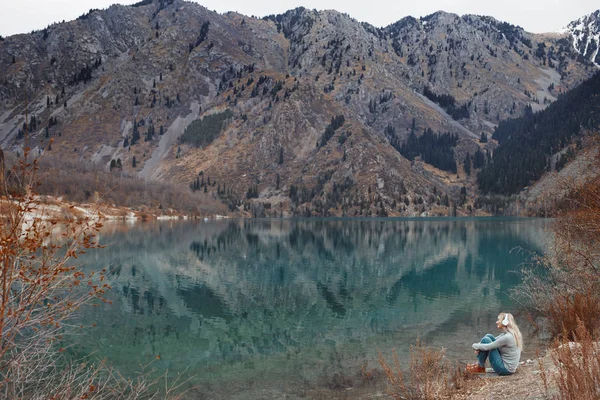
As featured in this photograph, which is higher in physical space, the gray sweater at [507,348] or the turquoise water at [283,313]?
the gray sweater at [507,348]

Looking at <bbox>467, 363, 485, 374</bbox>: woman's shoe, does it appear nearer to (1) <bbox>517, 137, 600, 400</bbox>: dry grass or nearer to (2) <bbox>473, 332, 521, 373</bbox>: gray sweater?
(2) <bbox>473, 332, 521, 373</bbox>: gray sweater

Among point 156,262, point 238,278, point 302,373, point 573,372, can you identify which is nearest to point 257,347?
point 302,373

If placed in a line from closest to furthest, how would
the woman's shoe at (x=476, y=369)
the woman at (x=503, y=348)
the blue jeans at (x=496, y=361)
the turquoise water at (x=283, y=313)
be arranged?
the woman at (x=503, y=348)
the blue jeans at (x=496, y=361)
the woman's shoe at (x=476, y=369)
the turquoise water at (x=283, y=313)

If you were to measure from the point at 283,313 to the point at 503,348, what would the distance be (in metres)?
18.6

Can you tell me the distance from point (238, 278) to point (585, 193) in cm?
3622

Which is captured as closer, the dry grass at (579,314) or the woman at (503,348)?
the dry grass at (579,314)

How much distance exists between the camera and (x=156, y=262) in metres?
56.9

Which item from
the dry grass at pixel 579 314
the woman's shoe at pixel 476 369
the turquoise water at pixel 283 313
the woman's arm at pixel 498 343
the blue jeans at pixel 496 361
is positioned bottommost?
the turquoise water at pixel 283 313

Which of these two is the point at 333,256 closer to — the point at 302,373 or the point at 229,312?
the point at 229,312

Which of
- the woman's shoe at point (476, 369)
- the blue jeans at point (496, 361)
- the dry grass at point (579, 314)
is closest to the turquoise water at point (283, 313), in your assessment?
the dry grass at point (579, 314)

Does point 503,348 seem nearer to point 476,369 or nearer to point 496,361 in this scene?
point 496,361

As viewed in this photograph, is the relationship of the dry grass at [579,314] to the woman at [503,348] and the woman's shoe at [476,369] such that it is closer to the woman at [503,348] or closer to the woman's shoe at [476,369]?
the woman at [503,348]

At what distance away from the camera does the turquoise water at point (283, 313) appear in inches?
781

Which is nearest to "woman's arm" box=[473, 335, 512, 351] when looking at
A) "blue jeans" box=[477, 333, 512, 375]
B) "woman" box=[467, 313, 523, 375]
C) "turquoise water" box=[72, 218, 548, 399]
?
"woman" box=[467, 313, 523, 375]
